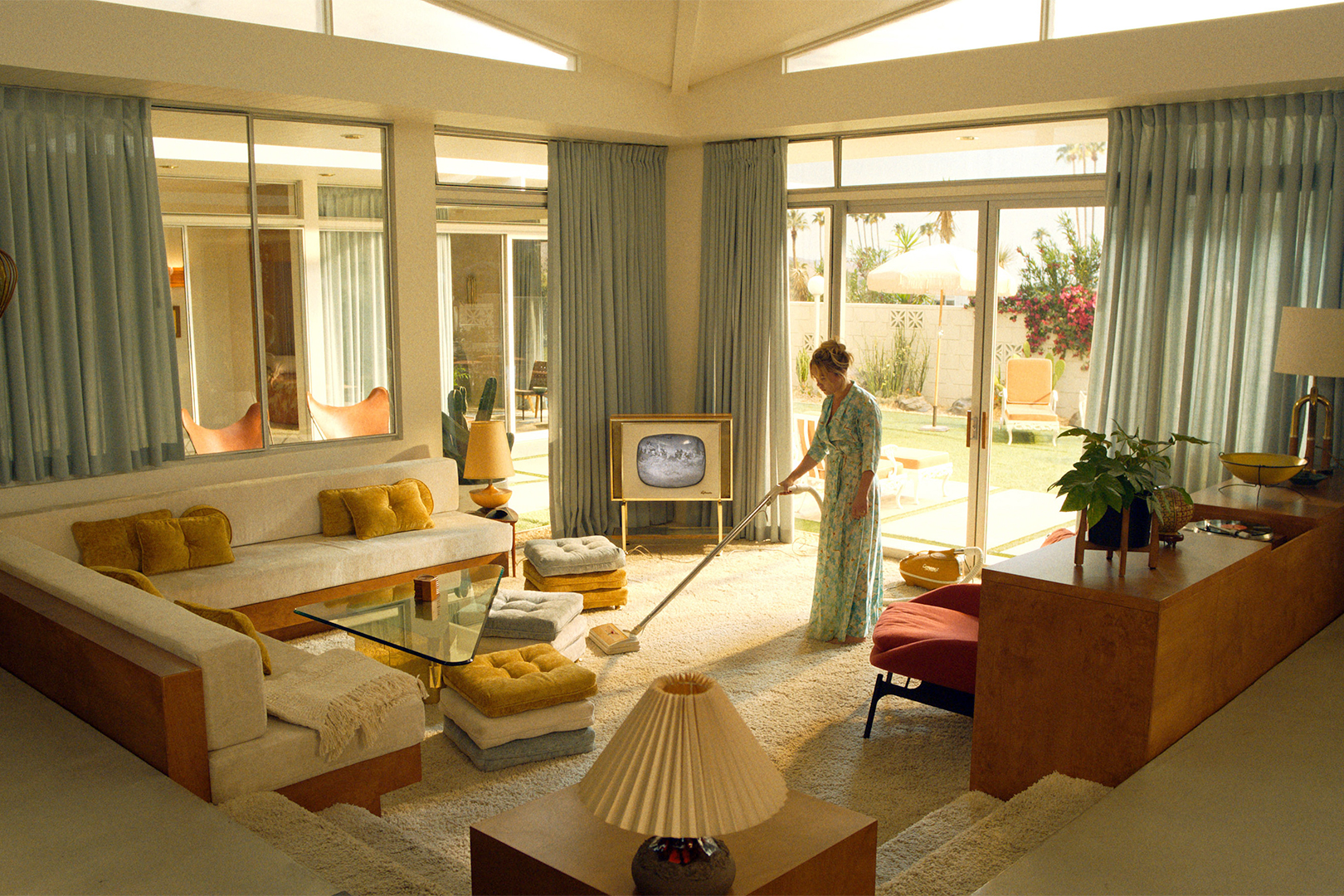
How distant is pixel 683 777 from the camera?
1.77 m

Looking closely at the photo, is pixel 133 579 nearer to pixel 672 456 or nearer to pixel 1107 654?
pixel 1107 654

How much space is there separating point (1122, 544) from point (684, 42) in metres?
4.27

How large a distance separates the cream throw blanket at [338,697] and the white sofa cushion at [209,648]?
0.14 meters

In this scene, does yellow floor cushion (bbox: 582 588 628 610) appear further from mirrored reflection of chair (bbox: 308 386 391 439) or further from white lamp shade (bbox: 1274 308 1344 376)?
white lamp shade (bbox: 1274 308 1344 376)

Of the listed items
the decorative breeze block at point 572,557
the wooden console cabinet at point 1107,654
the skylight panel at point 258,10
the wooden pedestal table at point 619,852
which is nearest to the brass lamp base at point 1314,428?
the wooden console cabinet at point 1107,654

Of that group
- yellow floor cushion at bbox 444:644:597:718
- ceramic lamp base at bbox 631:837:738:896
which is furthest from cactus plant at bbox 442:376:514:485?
ceramic lamp base at bbox 631:837:738:896

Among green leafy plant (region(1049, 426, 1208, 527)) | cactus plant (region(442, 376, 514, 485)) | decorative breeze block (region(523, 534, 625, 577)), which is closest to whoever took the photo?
green leafy plant (region(1049, 426, 1208, 527))

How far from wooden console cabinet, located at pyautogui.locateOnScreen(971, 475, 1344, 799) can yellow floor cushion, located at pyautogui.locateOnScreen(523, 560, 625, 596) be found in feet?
8.72

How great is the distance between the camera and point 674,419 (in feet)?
22.2

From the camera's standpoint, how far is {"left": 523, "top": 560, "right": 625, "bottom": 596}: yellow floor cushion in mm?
5492

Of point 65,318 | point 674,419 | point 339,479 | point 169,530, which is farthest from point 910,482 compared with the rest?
point 65,318

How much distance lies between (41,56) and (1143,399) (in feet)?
17.7

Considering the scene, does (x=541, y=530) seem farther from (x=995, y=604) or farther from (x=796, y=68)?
(x=995, y=604)

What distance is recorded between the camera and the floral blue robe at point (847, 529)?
16.5 ft
